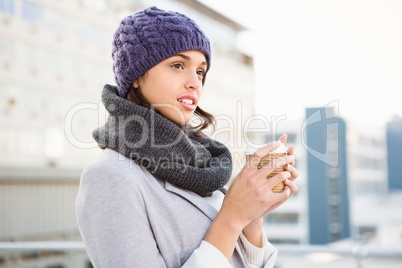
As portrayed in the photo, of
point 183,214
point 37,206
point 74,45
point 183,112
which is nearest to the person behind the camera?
point 183,214

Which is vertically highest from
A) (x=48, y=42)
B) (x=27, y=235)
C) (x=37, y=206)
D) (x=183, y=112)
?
(x=48, y=42)

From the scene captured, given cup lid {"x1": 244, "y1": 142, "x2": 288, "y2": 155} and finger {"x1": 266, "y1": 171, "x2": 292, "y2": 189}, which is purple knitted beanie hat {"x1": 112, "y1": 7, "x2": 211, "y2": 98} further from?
finger {"x1": 266, "y1": 171, "x2": 292, "y2": 189}

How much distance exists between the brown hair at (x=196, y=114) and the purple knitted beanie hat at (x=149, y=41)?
0.03m

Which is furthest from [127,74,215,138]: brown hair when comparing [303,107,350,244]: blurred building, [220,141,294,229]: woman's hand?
[303,107,350,244]: blurred building

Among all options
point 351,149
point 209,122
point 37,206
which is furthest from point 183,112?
point 351,149

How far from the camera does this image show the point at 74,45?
27578mm

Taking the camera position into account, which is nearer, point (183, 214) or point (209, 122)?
point (183, 214)

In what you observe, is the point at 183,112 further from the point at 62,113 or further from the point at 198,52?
the point at 62,113

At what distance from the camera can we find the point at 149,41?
1326 millimetres

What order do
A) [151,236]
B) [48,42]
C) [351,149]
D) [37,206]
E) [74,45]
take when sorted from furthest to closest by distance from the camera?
[351,149] → [74,45] → [48,42] → [37,206] → [151,236]

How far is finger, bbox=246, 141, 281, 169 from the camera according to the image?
1.18m

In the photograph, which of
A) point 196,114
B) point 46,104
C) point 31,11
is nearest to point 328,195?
point 46,104

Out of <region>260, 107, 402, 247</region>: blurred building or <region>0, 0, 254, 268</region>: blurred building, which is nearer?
<region>0, 0, 254, 268</region>: blurred building

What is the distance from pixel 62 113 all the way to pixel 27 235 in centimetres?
880
